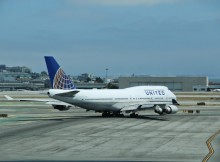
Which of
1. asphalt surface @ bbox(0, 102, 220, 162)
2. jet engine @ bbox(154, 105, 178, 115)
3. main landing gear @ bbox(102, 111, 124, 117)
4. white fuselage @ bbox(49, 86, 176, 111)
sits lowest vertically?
asphalt surface @ bbox(0, 102, 220, 162)

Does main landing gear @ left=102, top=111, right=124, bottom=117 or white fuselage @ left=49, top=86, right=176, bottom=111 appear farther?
main landing gear @ left=102, top=111, right=124, bottom=117

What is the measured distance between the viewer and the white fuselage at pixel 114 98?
2736 inches

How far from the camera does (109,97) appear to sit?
75.9 meters

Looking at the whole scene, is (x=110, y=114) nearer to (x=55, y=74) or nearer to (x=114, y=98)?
(x=114, y=98)

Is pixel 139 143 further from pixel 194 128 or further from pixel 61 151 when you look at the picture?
pixel 194 128

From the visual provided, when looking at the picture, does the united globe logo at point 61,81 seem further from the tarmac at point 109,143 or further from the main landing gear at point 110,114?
the tarmac at point 109,143

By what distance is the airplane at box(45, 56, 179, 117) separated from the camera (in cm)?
7000

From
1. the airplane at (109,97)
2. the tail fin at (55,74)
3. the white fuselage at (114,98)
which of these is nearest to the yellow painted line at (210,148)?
the airplane at (109,97)

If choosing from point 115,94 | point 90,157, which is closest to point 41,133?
point 90,157

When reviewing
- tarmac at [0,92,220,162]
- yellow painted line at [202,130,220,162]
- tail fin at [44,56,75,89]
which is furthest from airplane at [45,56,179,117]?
yellow painted line at [202,130,220,162]

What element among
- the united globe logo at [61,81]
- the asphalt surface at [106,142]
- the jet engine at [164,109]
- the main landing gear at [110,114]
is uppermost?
the united globe logo at [61,81]

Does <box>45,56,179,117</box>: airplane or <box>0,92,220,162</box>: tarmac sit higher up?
<box>45,56,179,117</box>: airplane

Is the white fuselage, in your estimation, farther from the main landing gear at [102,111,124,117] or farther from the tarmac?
the tarmac

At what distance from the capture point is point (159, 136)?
156ft
